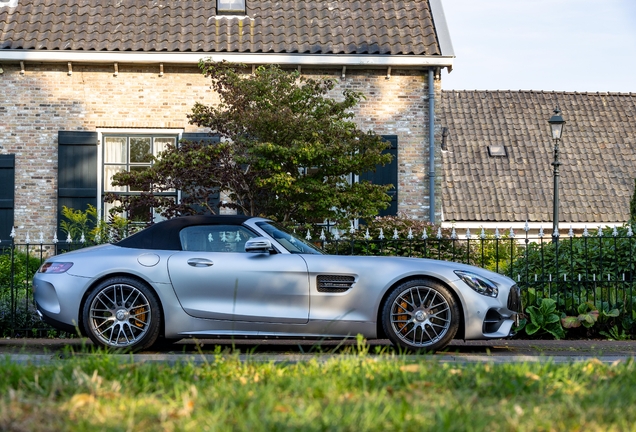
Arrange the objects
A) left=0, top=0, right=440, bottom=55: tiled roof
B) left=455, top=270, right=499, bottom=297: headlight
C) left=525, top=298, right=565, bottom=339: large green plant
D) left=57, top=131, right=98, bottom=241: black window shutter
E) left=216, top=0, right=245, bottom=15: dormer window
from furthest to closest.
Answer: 1. left=216, top=0, right=245, bottom=15: dormer window
2. left=0, top=0, right=440, bottom=55: tiled roof
3. left=57, top=131, right=98, bottom=241: black window shutter
4. left=525, top=298, right=565, bottom=339: large green plant
5. left=455, top=270, right=499, bottom=297: headlight

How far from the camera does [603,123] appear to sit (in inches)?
933

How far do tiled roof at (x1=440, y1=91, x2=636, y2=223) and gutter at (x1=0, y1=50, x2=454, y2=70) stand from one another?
6.01 m

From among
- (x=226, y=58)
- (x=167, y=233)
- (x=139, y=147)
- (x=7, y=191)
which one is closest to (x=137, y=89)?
(x=139, y=147)

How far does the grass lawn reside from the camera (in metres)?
3.68

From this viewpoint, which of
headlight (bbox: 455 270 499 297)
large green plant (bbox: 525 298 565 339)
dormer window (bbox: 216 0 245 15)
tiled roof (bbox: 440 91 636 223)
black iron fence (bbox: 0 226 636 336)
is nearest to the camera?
headlight (bbox: 455 270 499 297)

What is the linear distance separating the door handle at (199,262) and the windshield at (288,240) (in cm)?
62

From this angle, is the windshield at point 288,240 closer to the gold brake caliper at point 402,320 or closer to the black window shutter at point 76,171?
the gold brake caliper at point 402,320

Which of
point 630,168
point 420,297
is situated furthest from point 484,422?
point 630,168

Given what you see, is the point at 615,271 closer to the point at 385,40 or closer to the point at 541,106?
the point at 385,40

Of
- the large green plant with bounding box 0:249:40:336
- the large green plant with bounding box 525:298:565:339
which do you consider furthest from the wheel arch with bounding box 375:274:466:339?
the large green plant with bounding box 0:249:40:336

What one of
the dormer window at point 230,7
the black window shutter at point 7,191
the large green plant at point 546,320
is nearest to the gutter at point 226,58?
the dormer window at point 230,7

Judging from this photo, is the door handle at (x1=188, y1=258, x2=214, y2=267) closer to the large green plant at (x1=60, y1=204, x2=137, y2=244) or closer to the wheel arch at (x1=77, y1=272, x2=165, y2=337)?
the wheel arch at (x1=77, y1=272, x2=165, y2=337)

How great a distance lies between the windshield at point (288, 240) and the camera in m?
7.66

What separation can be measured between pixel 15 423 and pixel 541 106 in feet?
72.2
